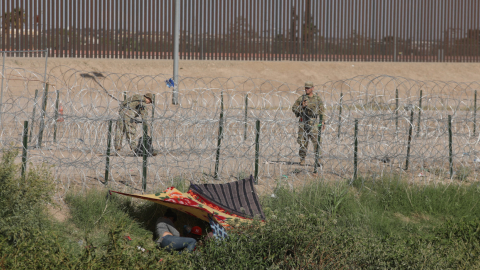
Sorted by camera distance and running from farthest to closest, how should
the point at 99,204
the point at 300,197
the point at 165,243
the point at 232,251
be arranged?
the point at 300,197 → the point at 99,204 → the point at 165,243 → the point at 232,251

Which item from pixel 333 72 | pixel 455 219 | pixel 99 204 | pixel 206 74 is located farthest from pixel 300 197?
pixel 333 72

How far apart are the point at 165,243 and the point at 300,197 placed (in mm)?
1806

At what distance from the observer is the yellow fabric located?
5.16m

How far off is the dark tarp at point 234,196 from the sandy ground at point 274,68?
529 inches

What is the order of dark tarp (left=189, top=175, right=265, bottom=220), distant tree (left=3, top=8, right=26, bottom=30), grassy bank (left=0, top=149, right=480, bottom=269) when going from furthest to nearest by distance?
distant tree (left=3, top=8, right=26, bottom=30) < dark tarp (left=189, top=175, right=265, bottom=220) < grassy bank (left=0, top=149, right=480, bottom=269)

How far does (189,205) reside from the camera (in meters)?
5.40

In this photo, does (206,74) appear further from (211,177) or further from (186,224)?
(186,224)

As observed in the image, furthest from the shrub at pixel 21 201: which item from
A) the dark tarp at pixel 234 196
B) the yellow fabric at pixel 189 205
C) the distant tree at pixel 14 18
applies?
the distant tree at pixel 14 18

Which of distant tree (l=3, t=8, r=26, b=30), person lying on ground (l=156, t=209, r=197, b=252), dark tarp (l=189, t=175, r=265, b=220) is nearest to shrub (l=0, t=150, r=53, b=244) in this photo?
person lying on ground (l=156, t=209, r=197, b=252)

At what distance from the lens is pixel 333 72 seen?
20938 mm

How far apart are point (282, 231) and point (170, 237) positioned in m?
1.37

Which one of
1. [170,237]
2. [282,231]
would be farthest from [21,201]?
[282,231]

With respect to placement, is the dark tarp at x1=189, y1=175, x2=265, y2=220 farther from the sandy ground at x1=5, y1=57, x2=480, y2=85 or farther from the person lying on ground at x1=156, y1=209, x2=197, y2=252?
the sandy ground at x1=5, y1=57, x2=480, y2=85

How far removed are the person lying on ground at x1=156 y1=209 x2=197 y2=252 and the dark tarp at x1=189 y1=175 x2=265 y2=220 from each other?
1.28ft
